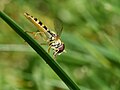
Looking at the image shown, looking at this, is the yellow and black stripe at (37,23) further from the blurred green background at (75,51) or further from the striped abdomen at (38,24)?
the blurred green background at (75,51)

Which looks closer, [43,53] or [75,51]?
[43,53]

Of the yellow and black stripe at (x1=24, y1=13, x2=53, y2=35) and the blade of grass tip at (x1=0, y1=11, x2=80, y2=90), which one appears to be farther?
the yellow and black stripe at (x1=24, y1=13, x2=53, y2=35)

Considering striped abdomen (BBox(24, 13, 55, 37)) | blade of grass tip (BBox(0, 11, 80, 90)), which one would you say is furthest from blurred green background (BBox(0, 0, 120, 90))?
blade of grass tip (BBox(0, 11, 80, 90))

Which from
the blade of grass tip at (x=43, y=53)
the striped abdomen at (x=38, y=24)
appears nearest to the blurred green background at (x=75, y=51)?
the striped abdomen at (x=38, y=24)

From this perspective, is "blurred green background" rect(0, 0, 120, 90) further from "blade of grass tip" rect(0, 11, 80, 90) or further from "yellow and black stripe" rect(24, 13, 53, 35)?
"blade of grass tip" rect(0, 11, 80, 90)

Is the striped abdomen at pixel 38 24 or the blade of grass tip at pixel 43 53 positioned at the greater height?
the striped abdomen at pixel 38 24

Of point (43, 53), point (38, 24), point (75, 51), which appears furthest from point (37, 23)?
point (75, 51)

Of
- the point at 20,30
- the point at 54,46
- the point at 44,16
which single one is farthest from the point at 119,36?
the point at 20,30

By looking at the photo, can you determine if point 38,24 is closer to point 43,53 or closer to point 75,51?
point 43,53
